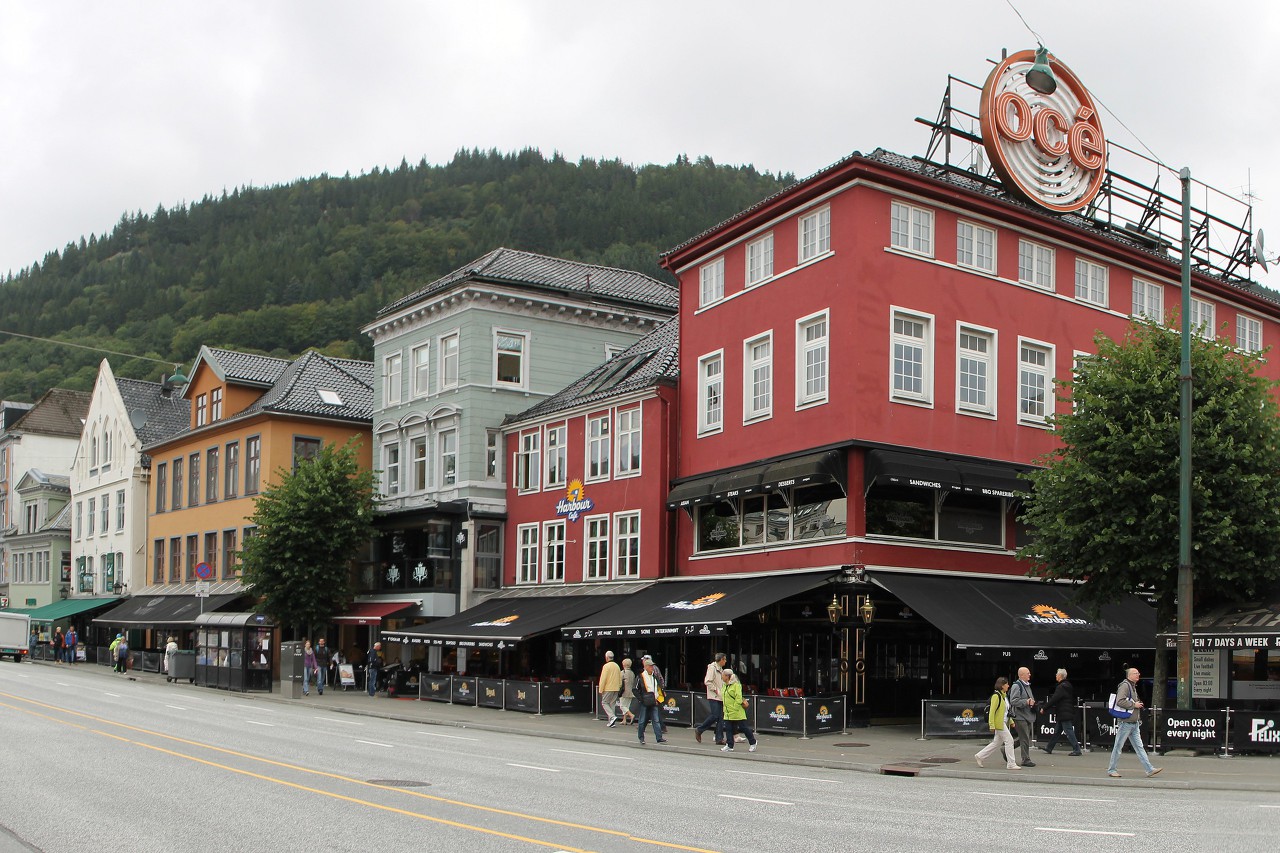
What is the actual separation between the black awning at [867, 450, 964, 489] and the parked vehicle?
174ft

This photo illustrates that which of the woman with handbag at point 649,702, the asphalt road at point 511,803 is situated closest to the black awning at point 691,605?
the woman with handbag at point 649,702

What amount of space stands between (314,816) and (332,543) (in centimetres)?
3455

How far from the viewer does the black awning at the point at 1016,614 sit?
29594 mm

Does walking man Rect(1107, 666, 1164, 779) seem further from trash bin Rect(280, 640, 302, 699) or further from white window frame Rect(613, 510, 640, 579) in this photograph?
trash bin Rect(280, 640, 302, 699)

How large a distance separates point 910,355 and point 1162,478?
23.6 feet

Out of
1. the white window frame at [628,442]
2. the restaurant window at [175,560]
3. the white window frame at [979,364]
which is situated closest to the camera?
the white window frame at [979,364]

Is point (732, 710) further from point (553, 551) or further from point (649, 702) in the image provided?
Result: point (553, 551)

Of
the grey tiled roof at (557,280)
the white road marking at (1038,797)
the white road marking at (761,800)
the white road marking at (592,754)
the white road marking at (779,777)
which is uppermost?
the grey tiled roof at (557,280)

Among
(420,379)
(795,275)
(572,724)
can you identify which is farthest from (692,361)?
(420,379)

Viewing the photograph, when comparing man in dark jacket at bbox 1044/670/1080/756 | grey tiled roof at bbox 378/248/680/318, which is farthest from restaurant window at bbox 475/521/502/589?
man in dark jacket at bbox 1044/670/1080/756

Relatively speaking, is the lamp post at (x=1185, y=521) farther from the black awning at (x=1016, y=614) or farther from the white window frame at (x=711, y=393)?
the white window frame at (x=711, y=393)

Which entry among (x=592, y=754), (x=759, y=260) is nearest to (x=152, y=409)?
(x=759, y=260)

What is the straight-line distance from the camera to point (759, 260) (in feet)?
118

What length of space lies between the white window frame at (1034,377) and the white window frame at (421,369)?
2304cm
